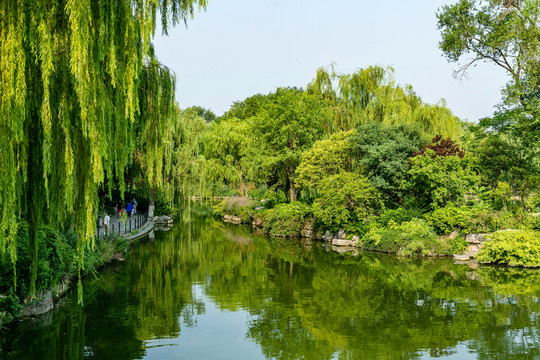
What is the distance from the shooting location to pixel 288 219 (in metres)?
29.2

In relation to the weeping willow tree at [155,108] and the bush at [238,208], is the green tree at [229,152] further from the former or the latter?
the weeping willow tree at [155,108]

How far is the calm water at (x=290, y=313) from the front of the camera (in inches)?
399

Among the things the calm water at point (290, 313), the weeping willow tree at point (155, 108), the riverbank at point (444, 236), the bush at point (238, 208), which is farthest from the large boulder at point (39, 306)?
the bush at point (238, 208)

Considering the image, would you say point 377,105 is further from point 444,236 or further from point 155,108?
point 155,108

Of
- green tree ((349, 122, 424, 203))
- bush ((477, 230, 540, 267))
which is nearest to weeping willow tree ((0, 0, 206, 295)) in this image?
bush ((477, 230, 540, 267))

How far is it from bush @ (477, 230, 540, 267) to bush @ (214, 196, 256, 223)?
19.9 metres

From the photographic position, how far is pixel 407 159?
79.6 ft

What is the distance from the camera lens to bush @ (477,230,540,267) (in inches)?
728

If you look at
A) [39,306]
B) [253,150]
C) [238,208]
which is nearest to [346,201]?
[253,150]

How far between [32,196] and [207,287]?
9361mm

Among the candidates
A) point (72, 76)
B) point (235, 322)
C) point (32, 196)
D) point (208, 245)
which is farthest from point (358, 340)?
point (208, 245)

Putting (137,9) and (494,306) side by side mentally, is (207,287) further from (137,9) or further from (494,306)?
(137,9)

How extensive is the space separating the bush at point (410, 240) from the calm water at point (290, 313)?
1095 mm

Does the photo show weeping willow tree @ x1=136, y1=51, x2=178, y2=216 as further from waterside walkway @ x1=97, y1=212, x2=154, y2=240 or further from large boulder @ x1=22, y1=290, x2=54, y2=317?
waterside walkway @ x1=97, y1=212, x2=154, y2=240
